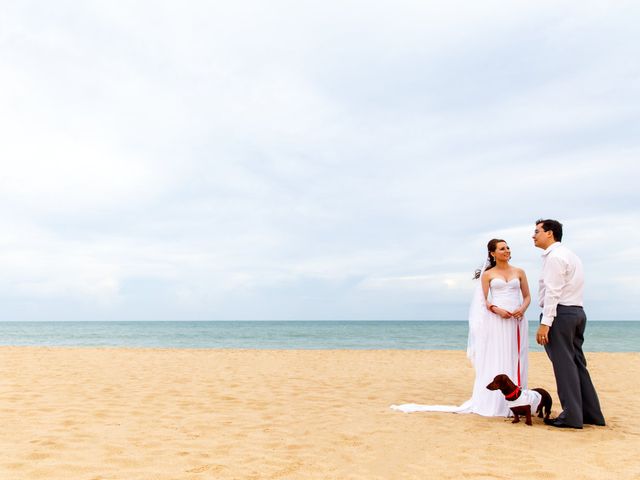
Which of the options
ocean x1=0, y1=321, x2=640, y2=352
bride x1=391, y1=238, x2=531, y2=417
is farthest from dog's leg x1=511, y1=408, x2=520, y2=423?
ocean x1=0, y1=321, x2=640, y2=352

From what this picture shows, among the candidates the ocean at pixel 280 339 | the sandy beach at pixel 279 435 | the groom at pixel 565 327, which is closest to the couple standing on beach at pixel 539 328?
the groom at pixel 565 327

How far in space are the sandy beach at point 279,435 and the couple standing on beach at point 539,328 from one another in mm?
354

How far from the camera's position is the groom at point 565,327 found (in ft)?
18.9

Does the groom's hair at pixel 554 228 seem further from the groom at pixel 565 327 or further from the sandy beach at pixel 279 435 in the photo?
the sandy beach at pixel 279 435

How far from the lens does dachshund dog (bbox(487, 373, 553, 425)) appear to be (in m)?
5.86

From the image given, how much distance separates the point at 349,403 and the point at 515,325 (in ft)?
8.83

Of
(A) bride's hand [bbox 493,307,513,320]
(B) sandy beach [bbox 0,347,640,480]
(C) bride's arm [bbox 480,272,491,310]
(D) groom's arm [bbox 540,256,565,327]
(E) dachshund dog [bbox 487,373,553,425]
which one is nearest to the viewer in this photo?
(B) sandy beach [bbox 0,347,640,480]

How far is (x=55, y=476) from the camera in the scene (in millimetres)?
4066

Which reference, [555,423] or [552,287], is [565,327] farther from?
[555,423]

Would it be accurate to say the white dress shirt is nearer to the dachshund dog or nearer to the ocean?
A: the dachshund dog

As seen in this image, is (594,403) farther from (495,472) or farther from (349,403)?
(349,403)

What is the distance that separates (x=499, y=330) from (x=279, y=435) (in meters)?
3.11

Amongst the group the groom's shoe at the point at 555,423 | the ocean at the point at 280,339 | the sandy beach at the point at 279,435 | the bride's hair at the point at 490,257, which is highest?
the bride's hair at the point at 490,257

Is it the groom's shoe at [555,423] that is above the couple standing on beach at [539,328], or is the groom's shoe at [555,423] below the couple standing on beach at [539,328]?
below
